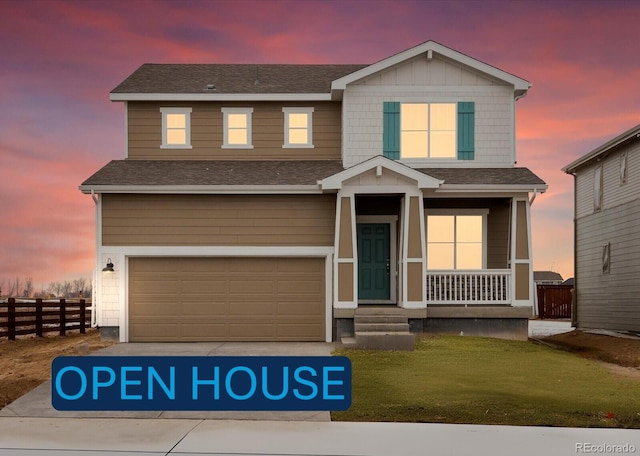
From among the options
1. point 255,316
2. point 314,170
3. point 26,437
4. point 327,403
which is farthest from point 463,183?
point 26,437

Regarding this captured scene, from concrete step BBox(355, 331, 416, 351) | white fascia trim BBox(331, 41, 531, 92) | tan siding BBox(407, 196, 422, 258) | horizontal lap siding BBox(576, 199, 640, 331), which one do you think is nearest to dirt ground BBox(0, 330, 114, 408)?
concrete step BBox(355, 331, 416, 351)

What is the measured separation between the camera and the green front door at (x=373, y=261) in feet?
61.7

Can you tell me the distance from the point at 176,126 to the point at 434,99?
7418mm

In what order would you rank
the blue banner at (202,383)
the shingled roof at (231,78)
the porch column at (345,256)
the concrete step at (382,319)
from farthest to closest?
the shingled roof at (231,78) < the porch column at (345,256) < the concrete step at (382,319) < the blue banner at (202,383)

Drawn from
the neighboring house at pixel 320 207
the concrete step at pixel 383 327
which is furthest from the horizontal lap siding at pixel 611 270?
the concrete step at pixel 383 327

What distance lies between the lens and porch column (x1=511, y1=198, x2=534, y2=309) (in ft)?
58.6

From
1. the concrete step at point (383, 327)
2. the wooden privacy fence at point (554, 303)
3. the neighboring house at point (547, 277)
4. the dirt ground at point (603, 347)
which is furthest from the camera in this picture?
the neighboring house at point (547, 277)

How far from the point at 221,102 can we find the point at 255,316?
6285 millimetres

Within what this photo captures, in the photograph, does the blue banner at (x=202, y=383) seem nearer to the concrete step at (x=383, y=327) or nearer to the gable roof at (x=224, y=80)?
the concrete step at (x=383, y=327)

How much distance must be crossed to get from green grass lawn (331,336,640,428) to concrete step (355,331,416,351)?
259mm

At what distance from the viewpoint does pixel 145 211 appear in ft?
59.5

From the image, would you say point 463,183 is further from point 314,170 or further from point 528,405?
point 528,405

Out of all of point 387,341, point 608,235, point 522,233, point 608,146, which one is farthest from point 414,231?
point 608,235

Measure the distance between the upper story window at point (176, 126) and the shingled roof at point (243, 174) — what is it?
2.34 ft
